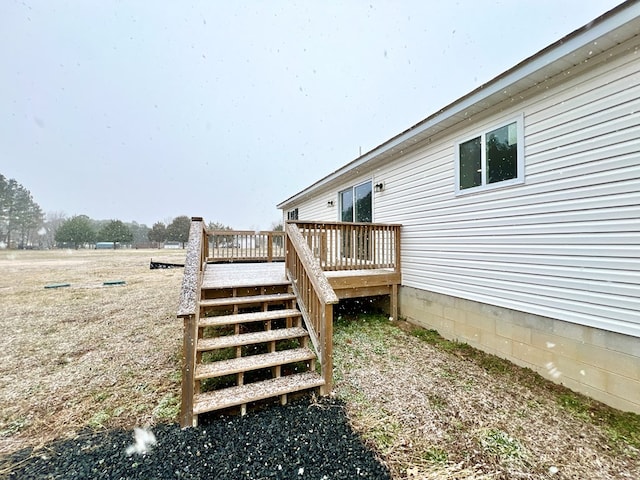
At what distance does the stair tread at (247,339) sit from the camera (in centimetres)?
299

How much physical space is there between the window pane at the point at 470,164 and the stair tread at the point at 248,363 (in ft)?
11.5

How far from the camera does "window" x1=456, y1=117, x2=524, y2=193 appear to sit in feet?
11.9

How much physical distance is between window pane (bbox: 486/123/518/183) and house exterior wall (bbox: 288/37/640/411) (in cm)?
16

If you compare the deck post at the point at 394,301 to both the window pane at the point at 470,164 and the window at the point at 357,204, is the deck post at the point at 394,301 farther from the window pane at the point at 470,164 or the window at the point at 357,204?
the window pane at the point at 470,164

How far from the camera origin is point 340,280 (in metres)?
4.88

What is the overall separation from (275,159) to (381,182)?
35.1 metres

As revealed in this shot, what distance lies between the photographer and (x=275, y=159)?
39125mm

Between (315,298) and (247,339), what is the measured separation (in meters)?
0.92

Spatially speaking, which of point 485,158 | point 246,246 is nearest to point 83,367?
point 246,246

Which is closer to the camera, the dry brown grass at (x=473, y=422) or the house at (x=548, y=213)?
the dry brown grass at (x=473, y=422)

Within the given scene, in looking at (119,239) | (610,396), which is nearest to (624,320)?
(610,396)

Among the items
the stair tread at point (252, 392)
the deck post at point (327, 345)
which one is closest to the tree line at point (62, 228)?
the stair tread at point (252, 392)

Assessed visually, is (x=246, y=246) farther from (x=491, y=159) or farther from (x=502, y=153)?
(x=502, y=153)

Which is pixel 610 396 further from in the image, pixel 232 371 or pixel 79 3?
pixel 79 3
